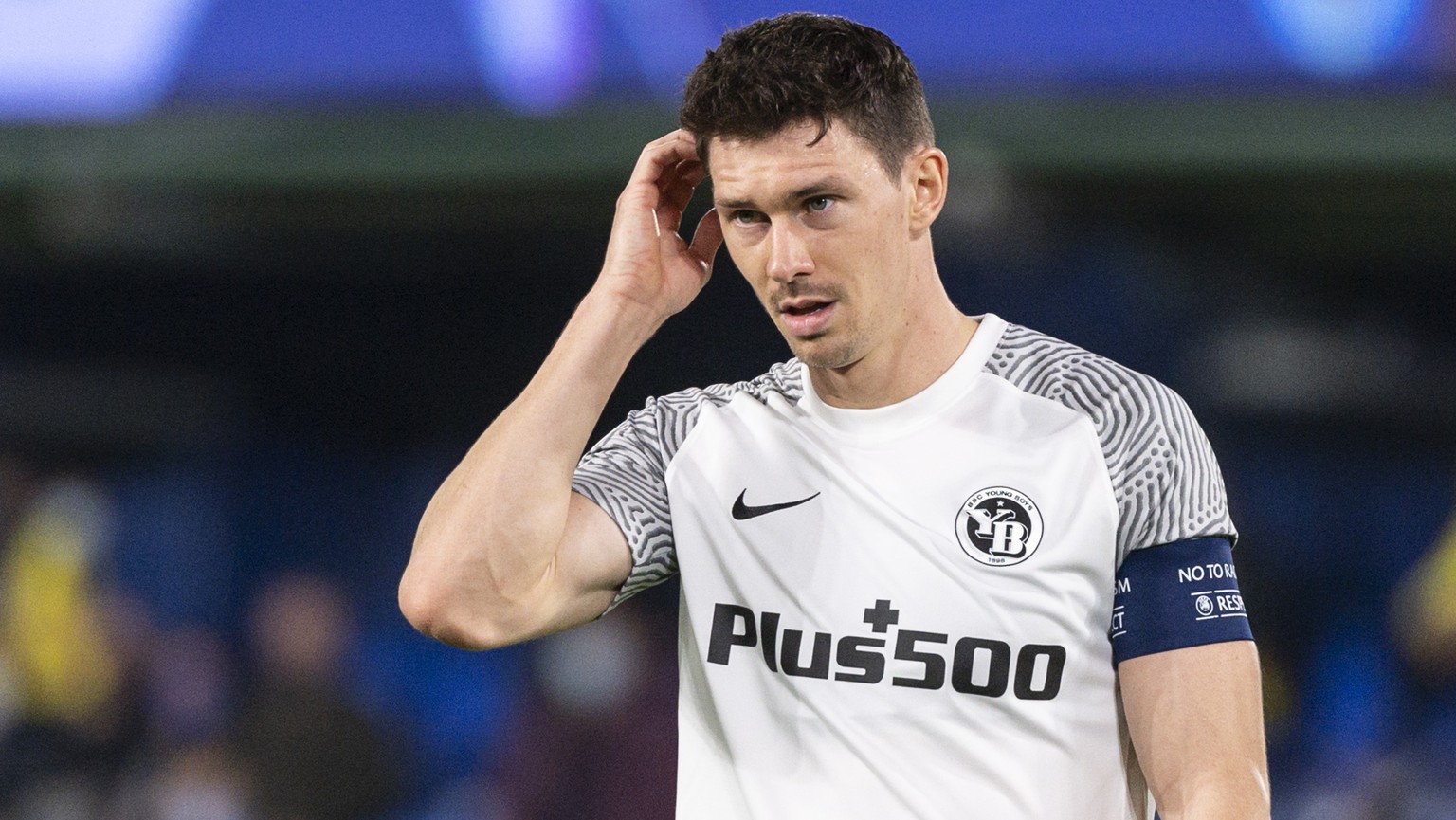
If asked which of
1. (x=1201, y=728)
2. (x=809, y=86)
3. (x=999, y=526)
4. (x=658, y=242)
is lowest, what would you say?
(x=1201, y=728)

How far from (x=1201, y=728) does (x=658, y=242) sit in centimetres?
99

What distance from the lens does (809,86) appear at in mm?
2133

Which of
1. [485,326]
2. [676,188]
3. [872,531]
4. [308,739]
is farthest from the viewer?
[485,326]

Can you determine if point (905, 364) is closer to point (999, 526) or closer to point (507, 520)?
point (999, 526)

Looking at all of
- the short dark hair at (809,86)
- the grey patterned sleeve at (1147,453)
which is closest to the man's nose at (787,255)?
the short dark hair at (809,86)

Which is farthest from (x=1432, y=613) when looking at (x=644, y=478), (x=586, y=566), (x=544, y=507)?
(x=544, y=507)

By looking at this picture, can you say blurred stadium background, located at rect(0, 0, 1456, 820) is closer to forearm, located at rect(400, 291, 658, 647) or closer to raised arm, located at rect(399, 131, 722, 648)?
raised arm, located at rect(399, 131, 722, 648)

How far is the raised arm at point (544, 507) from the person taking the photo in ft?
7.06

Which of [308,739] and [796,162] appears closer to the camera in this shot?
[796,162]

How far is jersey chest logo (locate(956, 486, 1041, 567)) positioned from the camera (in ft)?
7.02

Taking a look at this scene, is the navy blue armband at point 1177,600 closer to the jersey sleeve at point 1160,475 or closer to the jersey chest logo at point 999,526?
the jersey sleeve at point 1160,475

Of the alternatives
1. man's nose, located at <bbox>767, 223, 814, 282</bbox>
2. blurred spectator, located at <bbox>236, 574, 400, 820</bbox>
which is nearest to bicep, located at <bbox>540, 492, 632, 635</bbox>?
man's nose, located at <bbox>767, 223, 814, 282</bbox>

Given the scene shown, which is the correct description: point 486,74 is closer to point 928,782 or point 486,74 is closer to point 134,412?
point 134,412

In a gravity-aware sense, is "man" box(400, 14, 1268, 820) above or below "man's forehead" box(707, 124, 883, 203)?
below
